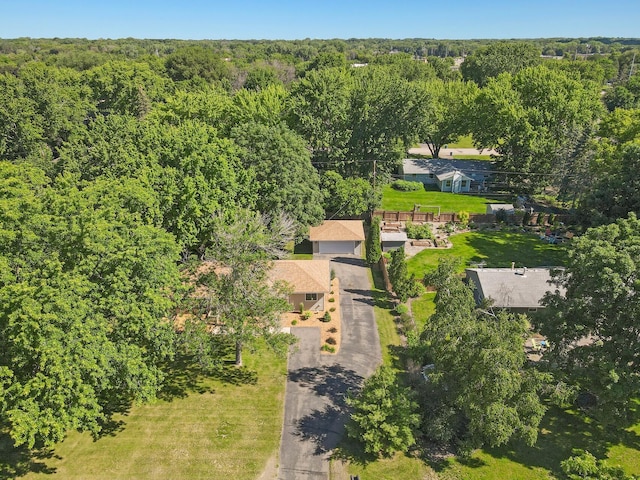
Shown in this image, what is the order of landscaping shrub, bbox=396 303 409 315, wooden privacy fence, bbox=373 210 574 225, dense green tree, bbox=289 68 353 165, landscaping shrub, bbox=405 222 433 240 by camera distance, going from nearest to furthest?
landscaping shrub, bbox=396 303 409 315 < landscaping shrub, bbox=405 222 433 240 < dense green tree, bbox=289 68 353 165 < wooden privacy fence, bbox=373 210 574 225

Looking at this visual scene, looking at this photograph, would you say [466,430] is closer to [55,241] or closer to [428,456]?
[428,456]

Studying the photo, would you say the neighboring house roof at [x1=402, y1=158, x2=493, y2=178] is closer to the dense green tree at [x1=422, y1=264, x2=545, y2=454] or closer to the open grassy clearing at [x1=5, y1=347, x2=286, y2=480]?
the dense green tree at [x1=422, y1=264, x2=545, y2=454]

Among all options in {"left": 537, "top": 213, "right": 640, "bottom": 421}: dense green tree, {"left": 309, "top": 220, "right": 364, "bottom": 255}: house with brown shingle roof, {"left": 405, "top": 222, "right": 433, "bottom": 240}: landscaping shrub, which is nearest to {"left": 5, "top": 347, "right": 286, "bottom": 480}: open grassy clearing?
{"left": 537, "top": 213, "right": 640, "bottom": 421}: dense green tree

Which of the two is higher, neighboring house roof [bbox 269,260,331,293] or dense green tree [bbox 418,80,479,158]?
dense green tree [bbox 418,80,479,158]

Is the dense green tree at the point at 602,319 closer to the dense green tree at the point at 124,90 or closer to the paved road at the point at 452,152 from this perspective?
the paved road at the point at 452,152

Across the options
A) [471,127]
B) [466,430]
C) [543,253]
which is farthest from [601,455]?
[471,127]

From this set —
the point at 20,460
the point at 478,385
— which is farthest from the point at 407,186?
the point at 20,460

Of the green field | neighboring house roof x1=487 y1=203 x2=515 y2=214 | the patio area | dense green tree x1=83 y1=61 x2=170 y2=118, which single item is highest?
dense green tree x1=83 y1=61 x2=170 y2=118
